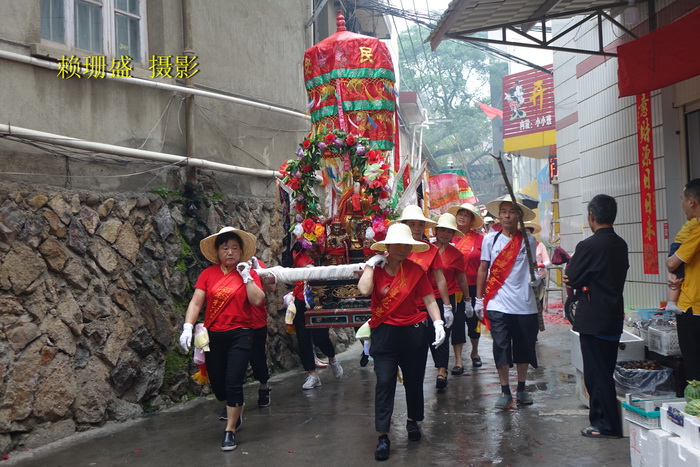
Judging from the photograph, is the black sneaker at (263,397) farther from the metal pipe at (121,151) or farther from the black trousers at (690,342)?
the black trousers at (690,342)

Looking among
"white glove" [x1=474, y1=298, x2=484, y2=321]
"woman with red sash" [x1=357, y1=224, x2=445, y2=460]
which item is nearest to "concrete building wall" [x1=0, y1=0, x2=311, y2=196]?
"woman with red sash" [x1=357, y1=224, x2=445, y2=460]

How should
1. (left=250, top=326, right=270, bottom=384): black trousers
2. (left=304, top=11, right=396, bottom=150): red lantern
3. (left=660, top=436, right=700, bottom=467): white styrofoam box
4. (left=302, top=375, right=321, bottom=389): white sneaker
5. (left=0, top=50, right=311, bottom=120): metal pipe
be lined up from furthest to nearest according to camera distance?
(left=304, top=11, right=396, bottom=150): red lantern → (left=302, top=375, right=321, bottom=389): white sneaker → (left=250, top=326, right=270, bottom=384): black trousers → (left=0, top=50, right=311, bottom=120): metal pipe → (left=660, top=436, right=700, bottom=467): white styrofoam box

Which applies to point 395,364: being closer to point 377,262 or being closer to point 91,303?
point 377,262

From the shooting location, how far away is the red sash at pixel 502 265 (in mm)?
7277

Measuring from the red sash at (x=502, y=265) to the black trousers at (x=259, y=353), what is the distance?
236 cm

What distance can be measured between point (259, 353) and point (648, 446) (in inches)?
161

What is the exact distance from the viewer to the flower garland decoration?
8586 mm

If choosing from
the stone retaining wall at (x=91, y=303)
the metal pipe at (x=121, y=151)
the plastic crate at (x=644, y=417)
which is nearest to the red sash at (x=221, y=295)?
the stone retaining wall at (x=91, y=303)

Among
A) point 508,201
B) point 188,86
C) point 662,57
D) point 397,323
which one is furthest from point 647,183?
point 188,86

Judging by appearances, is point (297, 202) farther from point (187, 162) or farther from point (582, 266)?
point (582, 266)

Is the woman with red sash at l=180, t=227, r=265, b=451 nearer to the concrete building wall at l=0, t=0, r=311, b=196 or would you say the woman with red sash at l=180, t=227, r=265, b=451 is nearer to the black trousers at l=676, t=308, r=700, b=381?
the concrete building wall at l=0, t=0, r=311, b=196

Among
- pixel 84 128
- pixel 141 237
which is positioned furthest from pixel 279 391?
pixel 84 128

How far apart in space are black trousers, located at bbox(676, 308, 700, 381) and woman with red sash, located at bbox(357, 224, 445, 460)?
189cm

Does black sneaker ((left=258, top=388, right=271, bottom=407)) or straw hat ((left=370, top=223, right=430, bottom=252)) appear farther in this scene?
black sneaker ((left=258, top=388, right=271, bottom=407))
